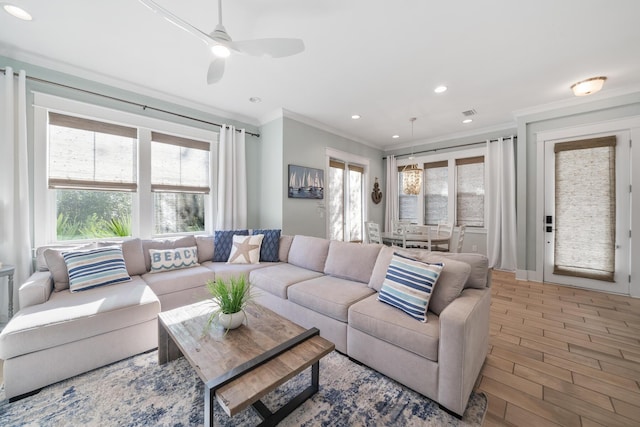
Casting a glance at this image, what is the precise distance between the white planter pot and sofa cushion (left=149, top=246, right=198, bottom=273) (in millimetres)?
1748

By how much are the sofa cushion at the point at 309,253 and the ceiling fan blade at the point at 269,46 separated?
6.51 feet

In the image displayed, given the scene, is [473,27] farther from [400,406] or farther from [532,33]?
[400,406]

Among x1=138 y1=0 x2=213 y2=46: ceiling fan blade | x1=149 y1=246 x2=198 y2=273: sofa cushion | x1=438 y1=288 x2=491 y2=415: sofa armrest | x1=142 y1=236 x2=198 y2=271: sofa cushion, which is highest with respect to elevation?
x1=138 y1=0 x2=213 y2=46: ceiling fan blade

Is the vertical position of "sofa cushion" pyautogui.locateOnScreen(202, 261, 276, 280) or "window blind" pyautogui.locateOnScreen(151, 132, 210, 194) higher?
"window blind" pyautogui.locateOnScreen(151, 132, 210, 194)

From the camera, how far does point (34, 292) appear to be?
1.93 m

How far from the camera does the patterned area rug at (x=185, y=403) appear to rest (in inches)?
55.5

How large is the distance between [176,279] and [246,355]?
5.71 feet

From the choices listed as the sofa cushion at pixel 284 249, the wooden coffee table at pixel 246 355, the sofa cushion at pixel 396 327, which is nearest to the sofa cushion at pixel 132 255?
the wooden coffee table at pixel 246 355

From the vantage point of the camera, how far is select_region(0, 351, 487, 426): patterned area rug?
1.41 metres

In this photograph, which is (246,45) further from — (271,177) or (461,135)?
(461,135)

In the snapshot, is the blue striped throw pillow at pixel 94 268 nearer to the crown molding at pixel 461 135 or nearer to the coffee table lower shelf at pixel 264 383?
the coffee table lower shelf at pixel 264 383

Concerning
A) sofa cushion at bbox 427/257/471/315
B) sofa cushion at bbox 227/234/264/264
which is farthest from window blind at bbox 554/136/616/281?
sofa cushion at bbox 227/234/264/264

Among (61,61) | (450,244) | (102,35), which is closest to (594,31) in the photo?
(450,244)

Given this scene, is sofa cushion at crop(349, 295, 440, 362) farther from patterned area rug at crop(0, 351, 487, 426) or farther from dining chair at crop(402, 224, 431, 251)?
dining chair at crop(402, 224, 431, 251)
